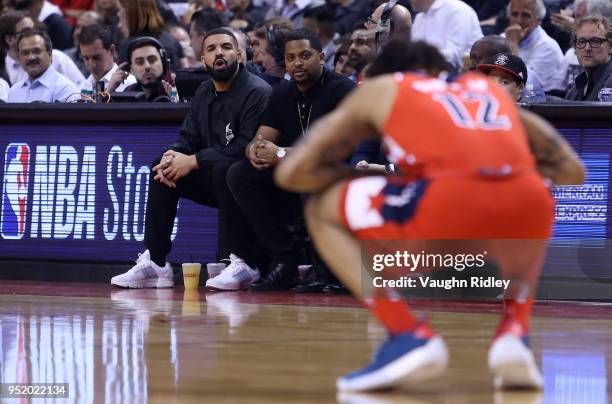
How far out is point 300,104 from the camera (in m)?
9.40

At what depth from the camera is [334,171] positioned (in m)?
4.57

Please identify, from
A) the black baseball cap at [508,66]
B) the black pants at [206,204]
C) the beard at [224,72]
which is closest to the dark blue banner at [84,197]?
the black pants at [206,204]

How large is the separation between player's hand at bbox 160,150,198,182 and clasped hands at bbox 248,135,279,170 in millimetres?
614

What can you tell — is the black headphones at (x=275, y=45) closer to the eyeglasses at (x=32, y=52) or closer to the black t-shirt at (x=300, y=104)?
the black t-shirt at (x=300, y=104)

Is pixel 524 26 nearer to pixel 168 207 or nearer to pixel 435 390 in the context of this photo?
pixel 168 207

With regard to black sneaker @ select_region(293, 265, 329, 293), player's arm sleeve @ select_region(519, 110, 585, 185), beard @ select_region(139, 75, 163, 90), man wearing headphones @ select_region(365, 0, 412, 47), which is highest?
man wearing headphones @ select_region(365, 0, 412, 47)

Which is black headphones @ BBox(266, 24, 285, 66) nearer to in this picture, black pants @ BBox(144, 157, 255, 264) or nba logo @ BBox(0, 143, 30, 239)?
black pants @ BBox(144, 157, 255, 264)

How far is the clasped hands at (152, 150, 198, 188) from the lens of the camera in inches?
376

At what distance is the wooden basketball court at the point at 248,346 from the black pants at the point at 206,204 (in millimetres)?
779

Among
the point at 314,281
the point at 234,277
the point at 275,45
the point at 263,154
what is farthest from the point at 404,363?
the point at 275,45

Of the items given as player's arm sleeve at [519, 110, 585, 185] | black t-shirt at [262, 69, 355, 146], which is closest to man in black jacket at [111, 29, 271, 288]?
black t-shirt at [262, 69, 355, 146]

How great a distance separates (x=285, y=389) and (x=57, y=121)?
659 centimetres

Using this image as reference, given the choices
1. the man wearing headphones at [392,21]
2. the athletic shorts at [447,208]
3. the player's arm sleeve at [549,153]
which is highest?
the man wearing headphones at [392,21]

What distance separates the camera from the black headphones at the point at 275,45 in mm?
11367
